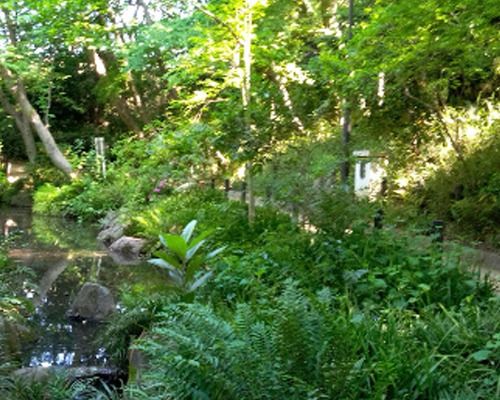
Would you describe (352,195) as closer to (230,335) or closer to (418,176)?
(230,335)

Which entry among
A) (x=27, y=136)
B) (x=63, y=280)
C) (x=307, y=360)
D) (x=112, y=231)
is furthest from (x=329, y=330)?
(x=27, y=136)

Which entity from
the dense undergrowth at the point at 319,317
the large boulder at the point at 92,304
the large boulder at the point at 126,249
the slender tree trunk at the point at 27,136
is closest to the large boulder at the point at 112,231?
the large boulder at the point at 126,249

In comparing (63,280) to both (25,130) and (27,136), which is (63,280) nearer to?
(27,136)

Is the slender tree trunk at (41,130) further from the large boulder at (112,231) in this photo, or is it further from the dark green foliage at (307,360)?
the dark green foliage at (307,360)

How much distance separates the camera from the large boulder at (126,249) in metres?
9.72

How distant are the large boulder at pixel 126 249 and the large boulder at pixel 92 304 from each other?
125 inches

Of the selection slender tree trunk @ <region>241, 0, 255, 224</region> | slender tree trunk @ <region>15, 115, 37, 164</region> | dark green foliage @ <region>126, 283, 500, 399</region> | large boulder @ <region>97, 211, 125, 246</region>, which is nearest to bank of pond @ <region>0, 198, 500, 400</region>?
dark green foliage @ <region>126, 283, 500, 399</region>

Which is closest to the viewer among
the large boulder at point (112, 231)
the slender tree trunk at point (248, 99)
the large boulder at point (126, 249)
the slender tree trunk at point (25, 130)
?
the slender tree trunk at point (248, 99)

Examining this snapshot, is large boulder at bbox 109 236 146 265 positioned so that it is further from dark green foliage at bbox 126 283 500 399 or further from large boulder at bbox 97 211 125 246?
dark green foliage at bbox 126 283 500 399

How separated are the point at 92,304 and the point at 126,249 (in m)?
4.04

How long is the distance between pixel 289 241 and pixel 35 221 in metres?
12.2

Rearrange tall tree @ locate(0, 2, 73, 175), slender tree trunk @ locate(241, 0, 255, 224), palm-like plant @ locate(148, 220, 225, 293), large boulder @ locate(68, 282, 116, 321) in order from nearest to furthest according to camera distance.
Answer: palm-like plant @ locate(148, 220, 225, 293), large boulder @ locate(68, 282, 116, 321), slender tree trunk @ locate(241, 0, 255, 224), tall tree @ locate(0, 2, 73, 175)

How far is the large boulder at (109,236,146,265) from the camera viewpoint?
972cm

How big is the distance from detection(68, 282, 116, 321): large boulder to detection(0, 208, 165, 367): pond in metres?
0.12
